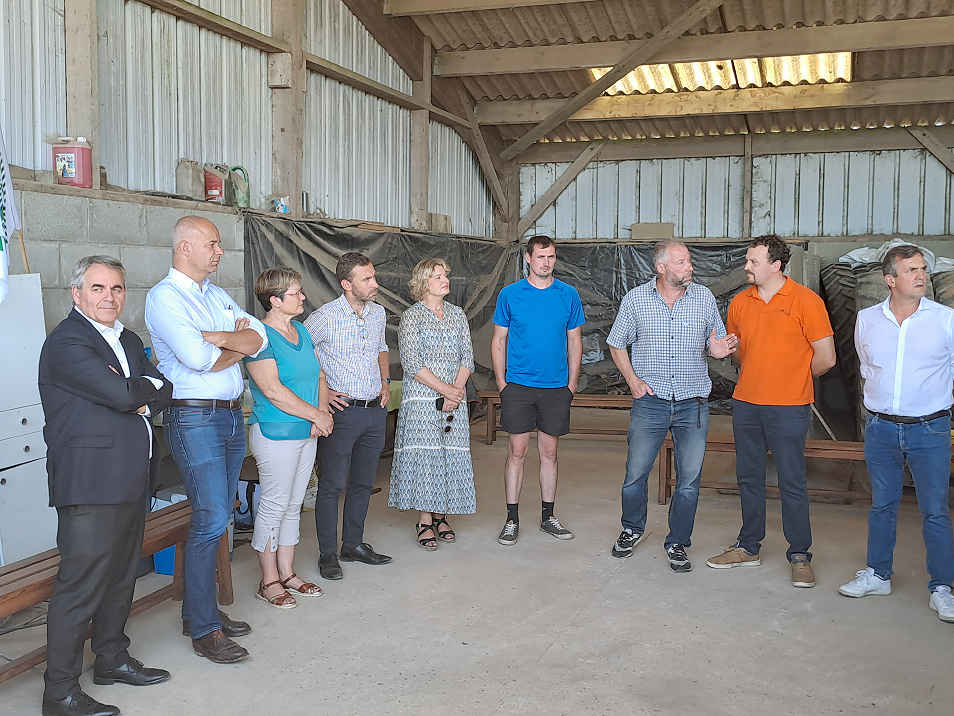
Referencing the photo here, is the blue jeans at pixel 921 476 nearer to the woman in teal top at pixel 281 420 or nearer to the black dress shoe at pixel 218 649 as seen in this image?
the woman in teal top at pixel 281 420

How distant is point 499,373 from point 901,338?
187cm

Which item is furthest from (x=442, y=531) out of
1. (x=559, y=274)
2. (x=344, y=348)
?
(x=559, y=274)

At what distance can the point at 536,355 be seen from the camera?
14.3 feet

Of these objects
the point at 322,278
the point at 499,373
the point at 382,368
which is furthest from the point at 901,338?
the point at 322,278

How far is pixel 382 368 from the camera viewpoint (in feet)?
13.7

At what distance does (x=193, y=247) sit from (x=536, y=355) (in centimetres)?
194

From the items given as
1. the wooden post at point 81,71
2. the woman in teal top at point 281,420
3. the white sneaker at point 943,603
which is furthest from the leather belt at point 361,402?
the white sneaker at point 943,603

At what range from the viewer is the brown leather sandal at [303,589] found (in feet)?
12.0

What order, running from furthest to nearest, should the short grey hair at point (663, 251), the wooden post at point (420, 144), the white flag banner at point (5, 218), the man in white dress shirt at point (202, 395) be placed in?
the wooden post at point (420, 144)
the short grey hair at point (663, 251)
the white flag banner at point (5, 218)
the man in white dress shirt at point (202, 395)

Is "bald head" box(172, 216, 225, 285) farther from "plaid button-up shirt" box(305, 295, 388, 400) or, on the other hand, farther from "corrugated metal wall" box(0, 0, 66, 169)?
"corrugated metal wall" box(0, 0, 66, 169)

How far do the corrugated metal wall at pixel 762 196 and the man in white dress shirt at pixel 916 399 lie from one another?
704cm

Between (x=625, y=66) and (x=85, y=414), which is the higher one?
(x=625, y=66)

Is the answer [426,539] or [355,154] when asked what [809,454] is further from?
[355,154]

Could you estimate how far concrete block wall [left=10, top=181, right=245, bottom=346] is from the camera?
3.98m
